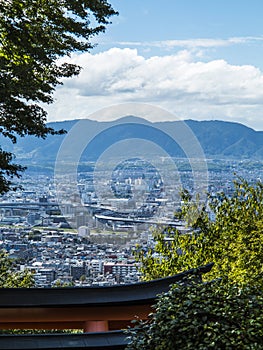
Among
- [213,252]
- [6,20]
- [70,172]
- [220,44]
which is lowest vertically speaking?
[213,252]

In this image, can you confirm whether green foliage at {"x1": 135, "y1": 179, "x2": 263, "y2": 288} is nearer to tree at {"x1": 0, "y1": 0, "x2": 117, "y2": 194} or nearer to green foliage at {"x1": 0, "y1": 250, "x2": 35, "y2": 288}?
green foliage at {"x1": 0, "y1": 250, "x2": 35, "y2": 288}

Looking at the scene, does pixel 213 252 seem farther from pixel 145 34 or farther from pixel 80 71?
pixel 145 34

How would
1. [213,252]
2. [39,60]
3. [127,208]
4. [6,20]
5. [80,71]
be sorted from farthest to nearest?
1. [127,208]
2. [213,252]
3. [80,71]
4. [39,60]
5. [6,20]

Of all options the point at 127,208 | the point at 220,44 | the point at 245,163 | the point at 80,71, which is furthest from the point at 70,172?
the point at 220,44

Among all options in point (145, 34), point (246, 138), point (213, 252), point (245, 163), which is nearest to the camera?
point (213, 252)

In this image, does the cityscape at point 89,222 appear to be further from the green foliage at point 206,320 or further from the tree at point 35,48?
the green foliage at point 206,320
